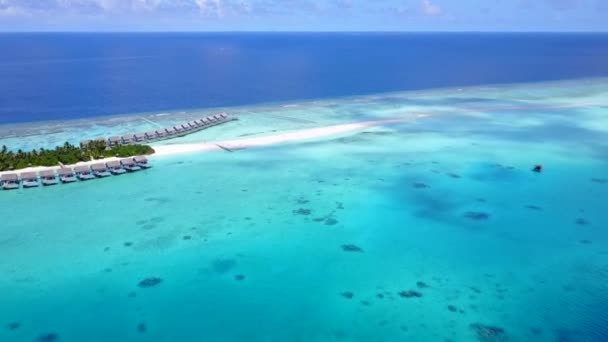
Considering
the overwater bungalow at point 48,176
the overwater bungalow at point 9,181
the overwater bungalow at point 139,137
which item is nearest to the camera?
the overwater bungalow at point 9,181

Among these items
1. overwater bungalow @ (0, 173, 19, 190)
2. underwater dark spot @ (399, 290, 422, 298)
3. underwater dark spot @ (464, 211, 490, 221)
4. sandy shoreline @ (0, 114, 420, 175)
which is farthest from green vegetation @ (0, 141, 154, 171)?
underwater dark spot @ (399, 290, 422, 298)

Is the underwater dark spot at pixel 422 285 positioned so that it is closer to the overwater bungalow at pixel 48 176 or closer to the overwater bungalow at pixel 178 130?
the overwater bungalow at pixel 48 176

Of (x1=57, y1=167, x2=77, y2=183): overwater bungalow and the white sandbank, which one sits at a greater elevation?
the white sandbank

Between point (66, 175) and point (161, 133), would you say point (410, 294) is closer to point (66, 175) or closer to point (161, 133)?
point (66, 175)

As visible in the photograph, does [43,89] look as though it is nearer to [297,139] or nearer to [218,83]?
[218,83]

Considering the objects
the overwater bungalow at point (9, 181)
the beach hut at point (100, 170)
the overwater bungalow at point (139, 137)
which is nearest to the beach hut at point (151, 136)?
the overwater bungalow at point (139, 137)

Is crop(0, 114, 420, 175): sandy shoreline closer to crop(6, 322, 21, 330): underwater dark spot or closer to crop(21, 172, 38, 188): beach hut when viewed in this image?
crop(21, 172, 38, 188): beach hut

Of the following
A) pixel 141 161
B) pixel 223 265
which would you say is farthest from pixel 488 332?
pixel 141 161
